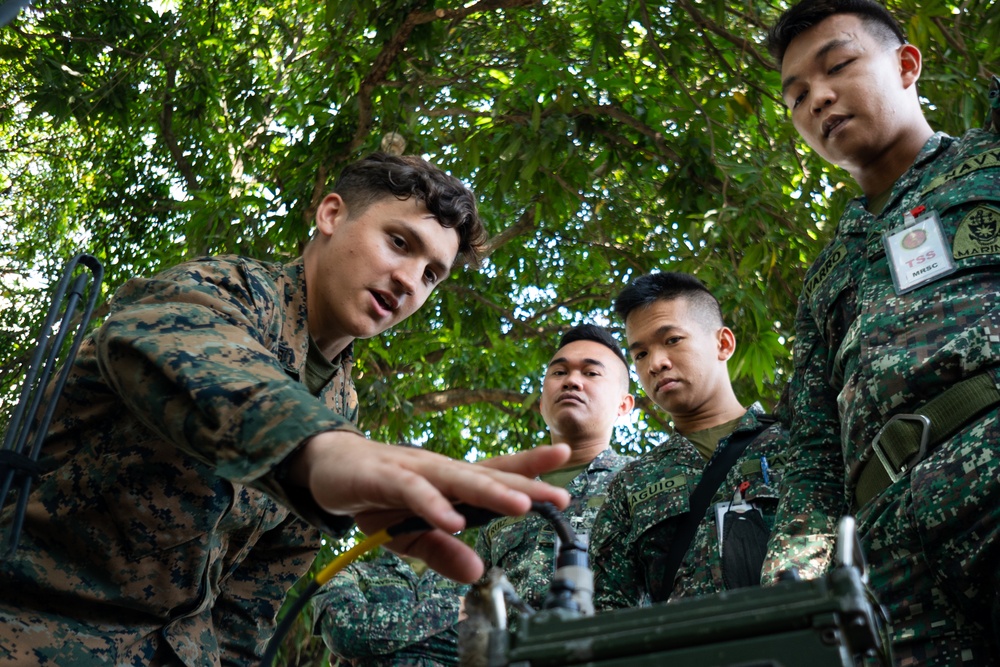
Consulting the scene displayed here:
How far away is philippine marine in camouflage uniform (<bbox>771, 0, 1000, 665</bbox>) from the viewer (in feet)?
5.01

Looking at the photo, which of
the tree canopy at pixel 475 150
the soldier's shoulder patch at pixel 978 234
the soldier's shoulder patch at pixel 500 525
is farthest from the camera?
the tree canopy at pixel 475 150

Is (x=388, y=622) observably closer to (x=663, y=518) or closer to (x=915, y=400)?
(x=663, y=518)

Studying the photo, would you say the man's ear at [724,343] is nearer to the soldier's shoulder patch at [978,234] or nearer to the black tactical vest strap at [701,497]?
the black tactical vest strap at [701,497]

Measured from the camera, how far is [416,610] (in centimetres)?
439

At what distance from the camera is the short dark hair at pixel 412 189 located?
243cm

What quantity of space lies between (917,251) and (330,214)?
1.39 m

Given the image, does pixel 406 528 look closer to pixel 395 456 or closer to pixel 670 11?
pixel 395 456

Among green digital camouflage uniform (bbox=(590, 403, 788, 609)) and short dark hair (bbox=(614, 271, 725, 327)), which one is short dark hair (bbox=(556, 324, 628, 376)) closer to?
short dark hair (bbox=(614, 271, 725, 327))

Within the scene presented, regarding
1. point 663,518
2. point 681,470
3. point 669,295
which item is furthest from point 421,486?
point 669,295

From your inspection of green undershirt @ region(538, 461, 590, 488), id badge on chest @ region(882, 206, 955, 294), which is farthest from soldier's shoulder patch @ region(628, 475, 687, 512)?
id badge on chest @ region(882, 206, 955, 294)

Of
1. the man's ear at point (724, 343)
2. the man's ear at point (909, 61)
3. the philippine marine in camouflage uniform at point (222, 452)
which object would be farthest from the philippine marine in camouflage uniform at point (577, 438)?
the man's ear at point (909, 61)

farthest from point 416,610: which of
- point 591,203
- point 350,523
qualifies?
point 350,523

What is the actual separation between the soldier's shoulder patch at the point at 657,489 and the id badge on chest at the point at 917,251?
122 centimetres

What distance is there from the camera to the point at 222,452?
47.3 inches
